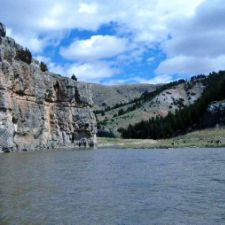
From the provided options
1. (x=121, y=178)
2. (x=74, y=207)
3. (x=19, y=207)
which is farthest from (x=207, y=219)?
(x=121, y=178)

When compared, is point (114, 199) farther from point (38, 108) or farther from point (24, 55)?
point (24, 55)

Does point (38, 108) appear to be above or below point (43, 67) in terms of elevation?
below

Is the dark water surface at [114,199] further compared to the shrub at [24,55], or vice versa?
the shrub at [24,55]

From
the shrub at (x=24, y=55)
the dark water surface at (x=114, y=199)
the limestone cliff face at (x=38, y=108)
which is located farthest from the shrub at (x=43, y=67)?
the dark water surface at (x=114, y=199)

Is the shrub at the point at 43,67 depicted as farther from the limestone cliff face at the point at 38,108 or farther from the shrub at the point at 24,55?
the shrub at the point at 24,55

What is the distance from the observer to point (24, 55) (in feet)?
350

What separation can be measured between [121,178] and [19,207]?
48.5 feet

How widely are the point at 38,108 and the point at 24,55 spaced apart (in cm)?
1194

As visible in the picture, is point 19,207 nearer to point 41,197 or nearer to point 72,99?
point 41,197

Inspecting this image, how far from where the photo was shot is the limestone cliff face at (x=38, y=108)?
9162 centimetres

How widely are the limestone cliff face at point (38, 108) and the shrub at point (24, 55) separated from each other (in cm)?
114

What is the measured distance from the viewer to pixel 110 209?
2447cm

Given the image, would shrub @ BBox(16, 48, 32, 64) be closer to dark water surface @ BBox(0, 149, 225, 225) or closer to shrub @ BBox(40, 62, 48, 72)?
shrub @ BBox(40, 62, 48, 72)

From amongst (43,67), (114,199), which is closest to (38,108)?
(43,67)
